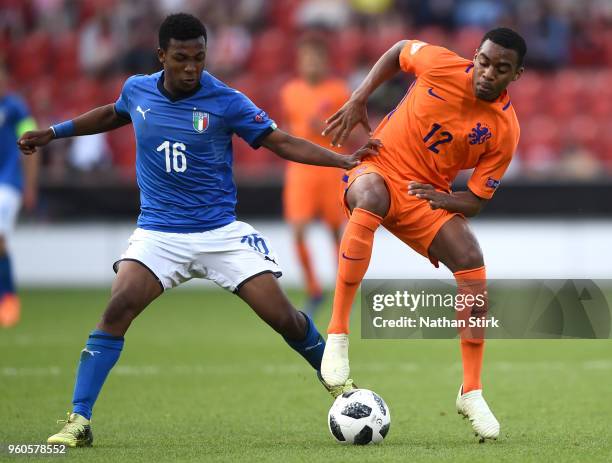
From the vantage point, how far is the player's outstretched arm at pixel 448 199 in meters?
6.57

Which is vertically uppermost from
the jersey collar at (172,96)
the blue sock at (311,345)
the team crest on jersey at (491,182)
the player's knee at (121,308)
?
the jersey collar at (172,96)

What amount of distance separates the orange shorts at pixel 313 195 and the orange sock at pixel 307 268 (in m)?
0.31

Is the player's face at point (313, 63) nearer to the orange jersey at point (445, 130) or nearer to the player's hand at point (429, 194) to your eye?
the orange jersey at point (445, 130)

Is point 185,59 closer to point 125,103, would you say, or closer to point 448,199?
point 125,103

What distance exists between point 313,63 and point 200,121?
22.1 feet

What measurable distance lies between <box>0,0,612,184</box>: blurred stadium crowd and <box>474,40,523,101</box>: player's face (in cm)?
1144

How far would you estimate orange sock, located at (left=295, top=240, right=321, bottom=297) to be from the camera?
12.6 metres

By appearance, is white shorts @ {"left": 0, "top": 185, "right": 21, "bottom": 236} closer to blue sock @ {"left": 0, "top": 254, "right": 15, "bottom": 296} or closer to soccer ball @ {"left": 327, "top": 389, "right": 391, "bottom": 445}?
blue sock @ {"left": 0, "top": 254, "right": 15, "bottom": 296}

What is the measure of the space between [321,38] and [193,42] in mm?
6791

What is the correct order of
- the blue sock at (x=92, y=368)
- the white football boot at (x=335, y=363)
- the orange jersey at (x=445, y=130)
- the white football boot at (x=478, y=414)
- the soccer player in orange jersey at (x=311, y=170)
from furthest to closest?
the soccer player in orange jersey at (x=311, y=170), the orange jersey at (x=445, y=130), the white football boot at (x=335, y=363), the white football boot at (x=478, y=414), the blue sock at (x=92, y=368)

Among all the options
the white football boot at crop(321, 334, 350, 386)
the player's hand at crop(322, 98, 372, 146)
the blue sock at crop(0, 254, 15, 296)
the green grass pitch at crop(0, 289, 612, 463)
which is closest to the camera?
the green grass pitch at crop(0, 289, 612, 463)

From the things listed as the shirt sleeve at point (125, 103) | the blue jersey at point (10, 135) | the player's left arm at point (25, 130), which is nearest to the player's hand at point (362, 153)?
the shirt sleeve at point (125, 103)

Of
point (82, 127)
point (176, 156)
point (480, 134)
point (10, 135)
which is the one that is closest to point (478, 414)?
point (480, 134)

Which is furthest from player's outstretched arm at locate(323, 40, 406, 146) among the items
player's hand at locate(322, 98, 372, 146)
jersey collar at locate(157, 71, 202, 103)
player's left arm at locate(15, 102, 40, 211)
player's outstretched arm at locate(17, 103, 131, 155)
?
player's left arm at locate(15, 102, 40, 211)
